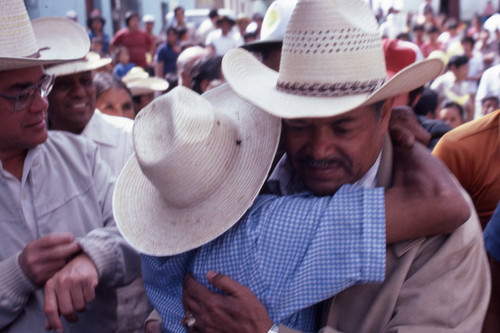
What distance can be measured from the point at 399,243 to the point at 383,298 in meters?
0.18

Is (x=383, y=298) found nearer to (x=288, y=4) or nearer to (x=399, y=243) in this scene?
(x=399, y=243)

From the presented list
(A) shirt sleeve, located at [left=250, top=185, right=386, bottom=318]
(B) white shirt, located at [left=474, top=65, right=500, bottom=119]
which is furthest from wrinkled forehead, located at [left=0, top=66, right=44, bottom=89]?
(B) white shirt, located at [left=474, top=65, right=500, bottom=119]

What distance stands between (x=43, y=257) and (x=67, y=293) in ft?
0.57

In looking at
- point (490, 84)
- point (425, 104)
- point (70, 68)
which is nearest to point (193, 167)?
point (70, 68)

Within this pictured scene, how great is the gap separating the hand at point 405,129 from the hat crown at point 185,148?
553 millimetres

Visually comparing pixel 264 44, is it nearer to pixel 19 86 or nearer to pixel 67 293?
pixel 19 86

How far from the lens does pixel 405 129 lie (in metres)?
2.06

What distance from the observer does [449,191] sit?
5.84ft

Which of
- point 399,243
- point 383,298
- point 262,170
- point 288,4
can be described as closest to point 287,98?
point 262,170

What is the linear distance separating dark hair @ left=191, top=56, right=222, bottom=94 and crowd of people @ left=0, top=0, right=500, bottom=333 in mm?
A: 1887

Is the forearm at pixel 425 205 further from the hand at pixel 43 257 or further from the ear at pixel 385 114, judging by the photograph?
the hand at pixel 43 257

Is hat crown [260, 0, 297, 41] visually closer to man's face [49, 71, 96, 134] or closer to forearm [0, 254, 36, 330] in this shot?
man's face [49, 71, 96, 134]

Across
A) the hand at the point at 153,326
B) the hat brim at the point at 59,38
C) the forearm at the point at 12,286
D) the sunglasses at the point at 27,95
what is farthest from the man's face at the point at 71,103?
the hand at the point at 153,326

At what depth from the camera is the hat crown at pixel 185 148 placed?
1.85m
